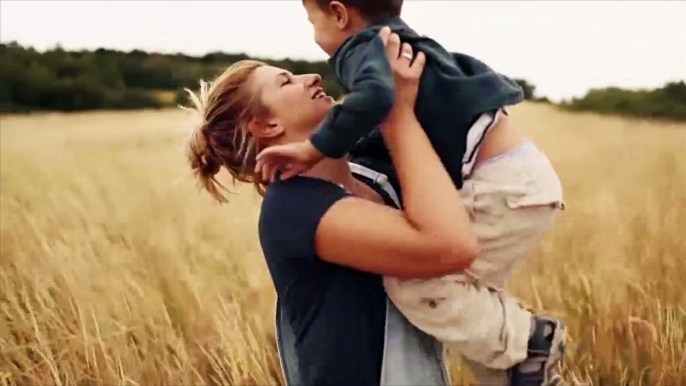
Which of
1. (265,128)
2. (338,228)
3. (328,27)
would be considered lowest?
(338,228)

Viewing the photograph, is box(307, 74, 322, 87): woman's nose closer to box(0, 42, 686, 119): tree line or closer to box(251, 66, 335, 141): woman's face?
box(251, 66, 335, 141): woman's face

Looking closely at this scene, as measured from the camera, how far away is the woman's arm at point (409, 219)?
99cm

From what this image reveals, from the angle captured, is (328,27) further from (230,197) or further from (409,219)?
(230,197)

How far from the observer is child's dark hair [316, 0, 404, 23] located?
3.45 feet

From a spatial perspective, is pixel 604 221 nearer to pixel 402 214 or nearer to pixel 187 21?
pixel 402 214

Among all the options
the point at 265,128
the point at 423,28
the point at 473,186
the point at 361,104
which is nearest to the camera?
the point at 361,104

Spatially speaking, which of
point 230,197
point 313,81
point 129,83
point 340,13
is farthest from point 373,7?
point 129,83

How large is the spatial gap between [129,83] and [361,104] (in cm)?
97

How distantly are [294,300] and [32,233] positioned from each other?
823 millimetres

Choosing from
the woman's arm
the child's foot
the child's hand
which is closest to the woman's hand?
the woman's arm

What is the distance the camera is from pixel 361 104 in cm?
93

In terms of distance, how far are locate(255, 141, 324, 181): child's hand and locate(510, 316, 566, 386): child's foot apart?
1.18 feet

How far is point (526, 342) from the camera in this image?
106cm

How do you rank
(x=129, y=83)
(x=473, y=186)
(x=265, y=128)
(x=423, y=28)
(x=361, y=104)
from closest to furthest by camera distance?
(x=361, y=104) → (x=473, y=186) → (x=265, y=128) → (x=423, y=28) → (x=129, y=83)
